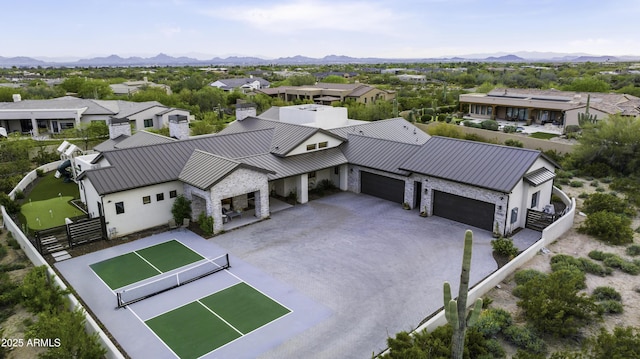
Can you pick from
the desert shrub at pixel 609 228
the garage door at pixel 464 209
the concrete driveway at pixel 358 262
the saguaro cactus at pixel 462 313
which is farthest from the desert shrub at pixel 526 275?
the saguaro cactus at pixel 462 313

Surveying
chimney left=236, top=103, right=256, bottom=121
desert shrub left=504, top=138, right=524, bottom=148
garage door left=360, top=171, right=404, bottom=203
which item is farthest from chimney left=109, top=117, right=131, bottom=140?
desert shrub left=504, top=138, right=524, bottom=148

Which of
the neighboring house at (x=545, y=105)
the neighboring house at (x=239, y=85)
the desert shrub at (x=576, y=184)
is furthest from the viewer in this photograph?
the neighboring house at (x=239, y=85)

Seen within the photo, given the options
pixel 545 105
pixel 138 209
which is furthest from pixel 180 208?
pixel 545 105

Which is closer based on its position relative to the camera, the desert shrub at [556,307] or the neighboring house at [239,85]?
the desert shrub at [556,307]

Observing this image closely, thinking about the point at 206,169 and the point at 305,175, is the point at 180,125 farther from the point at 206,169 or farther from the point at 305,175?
the point at 305,175

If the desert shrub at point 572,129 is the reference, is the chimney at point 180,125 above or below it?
above

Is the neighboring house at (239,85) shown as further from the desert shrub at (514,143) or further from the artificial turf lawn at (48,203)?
the desert shrub at (514,143)
